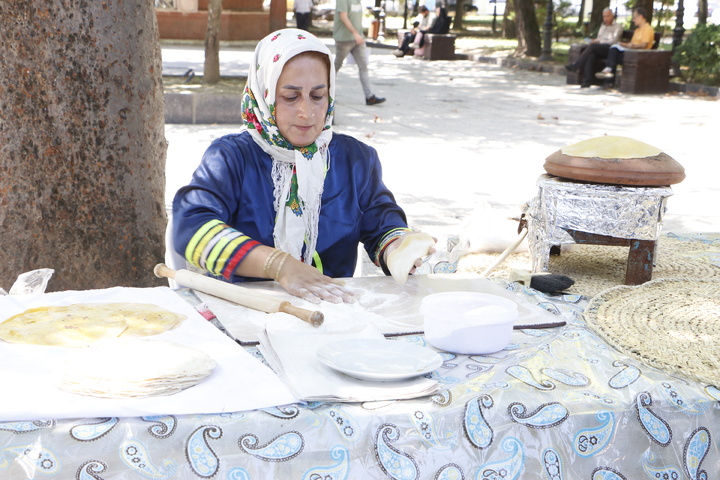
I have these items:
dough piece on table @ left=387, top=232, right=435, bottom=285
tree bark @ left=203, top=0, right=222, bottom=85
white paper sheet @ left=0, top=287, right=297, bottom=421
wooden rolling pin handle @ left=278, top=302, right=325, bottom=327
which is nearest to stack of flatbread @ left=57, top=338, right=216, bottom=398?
white paper sheet @ left=0, top=287, right=297, bottom=421

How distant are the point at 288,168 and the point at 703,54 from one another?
37.7 ft

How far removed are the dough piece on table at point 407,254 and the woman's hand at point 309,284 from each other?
0.16 meters

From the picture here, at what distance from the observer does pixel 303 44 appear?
91.0 inches

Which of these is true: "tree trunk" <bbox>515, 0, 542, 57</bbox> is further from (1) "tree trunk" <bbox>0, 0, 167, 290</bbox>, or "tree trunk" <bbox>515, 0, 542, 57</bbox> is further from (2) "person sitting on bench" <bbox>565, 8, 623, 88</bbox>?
(1) "tree trunk" <bbox>0, 0, 167, 290</bbox>

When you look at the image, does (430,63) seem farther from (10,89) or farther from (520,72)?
(10,89)

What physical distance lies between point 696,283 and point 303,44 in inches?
49.9

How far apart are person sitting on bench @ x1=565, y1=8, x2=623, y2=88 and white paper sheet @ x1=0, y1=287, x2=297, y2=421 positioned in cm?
1265

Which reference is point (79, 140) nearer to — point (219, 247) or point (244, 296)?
point (219, 247)

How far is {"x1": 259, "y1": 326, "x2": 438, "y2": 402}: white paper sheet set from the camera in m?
1.41

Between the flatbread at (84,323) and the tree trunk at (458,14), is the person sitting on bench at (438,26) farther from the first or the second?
the flatbread at (84,323)

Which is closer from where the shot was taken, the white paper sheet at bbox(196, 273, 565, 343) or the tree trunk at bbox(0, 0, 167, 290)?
the white paper sheet at bbox(196, 273, 565, 343)

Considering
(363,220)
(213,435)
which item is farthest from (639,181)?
(213,435)

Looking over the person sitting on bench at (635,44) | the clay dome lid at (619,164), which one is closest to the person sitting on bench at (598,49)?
the person sitting on bench at (635,44)

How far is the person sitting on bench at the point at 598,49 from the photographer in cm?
1334
